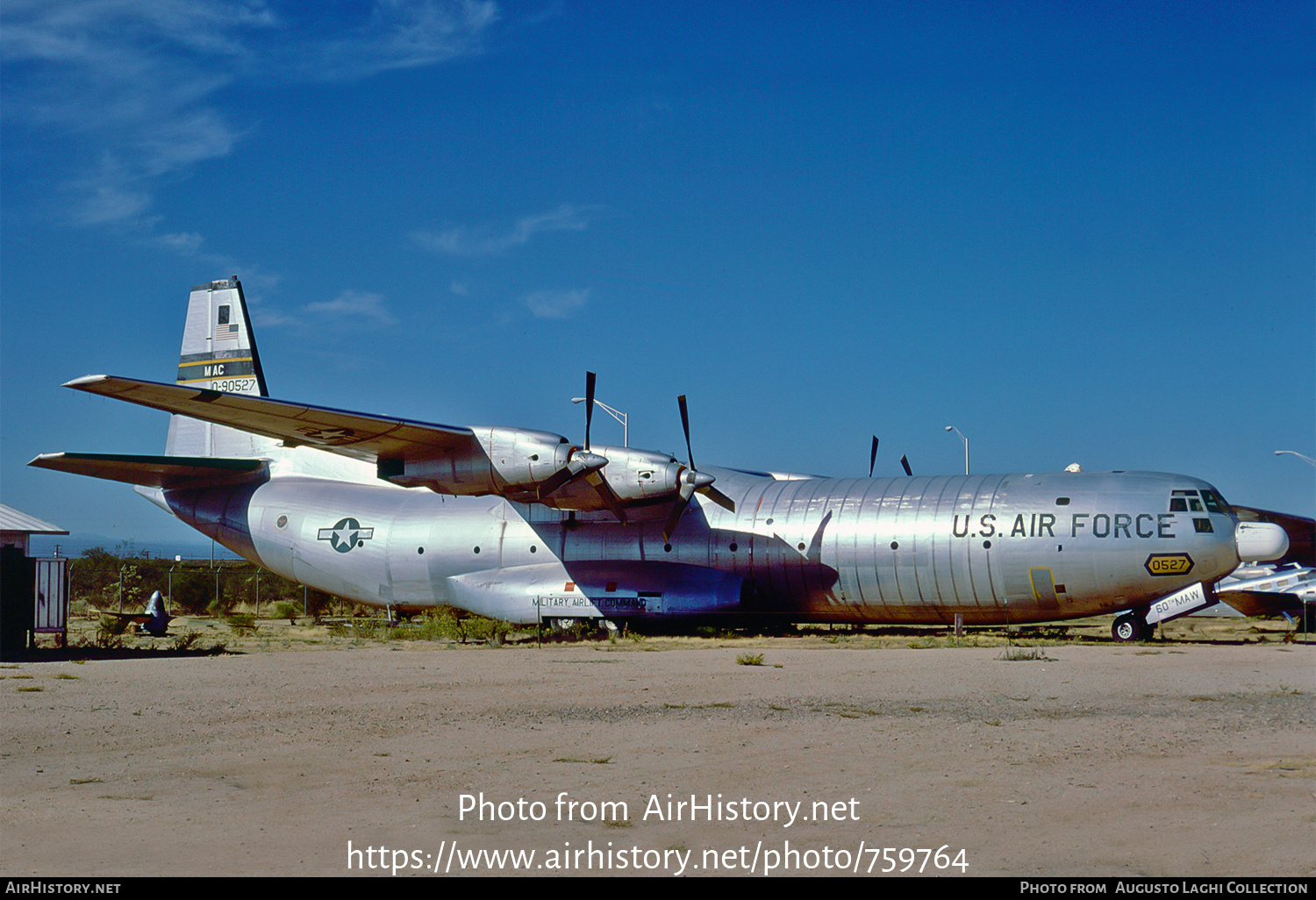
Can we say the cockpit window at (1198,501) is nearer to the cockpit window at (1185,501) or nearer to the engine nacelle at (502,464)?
the cockpit window at (1185,501)

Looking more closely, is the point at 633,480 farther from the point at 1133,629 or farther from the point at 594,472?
the point at 1133,629

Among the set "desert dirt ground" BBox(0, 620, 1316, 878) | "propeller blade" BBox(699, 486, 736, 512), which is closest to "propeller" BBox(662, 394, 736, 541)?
"propeller blade" BBox(699, 486, 736, 512)

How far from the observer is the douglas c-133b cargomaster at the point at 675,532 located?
20891 millimetres

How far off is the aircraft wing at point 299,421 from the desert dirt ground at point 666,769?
6.25 m

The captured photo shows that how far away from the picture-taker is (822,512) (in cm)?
2392

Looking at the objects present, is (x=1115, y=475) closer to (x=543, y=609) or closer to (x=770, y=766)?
(x=543, y=609)

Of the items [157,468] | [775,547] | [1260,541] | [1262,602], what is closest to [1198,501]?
[1260,541]

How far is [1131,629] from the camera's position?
2147 cm

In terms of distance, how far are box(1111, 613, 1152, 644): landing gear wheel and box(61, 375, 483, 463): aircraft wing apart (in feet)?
45.5

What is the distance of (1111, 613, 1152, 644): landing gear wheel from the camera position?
21312 mm

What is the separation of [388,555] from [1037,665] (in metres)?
17.3

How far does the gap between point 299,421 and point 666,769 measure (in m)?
16.4

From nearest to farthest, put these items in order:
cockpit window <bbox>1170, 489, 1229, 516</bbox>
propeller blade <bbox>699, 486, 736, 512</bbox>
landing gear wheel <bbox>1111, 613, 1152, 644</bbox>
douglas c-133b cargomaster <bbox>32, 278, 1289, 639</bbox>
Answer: cockpit window <bbox>1170, 489, 1229, 516</bbox> < douglas c-133b cargomaster <bbox>32, 278, 1289, 639</bbox> < landing gear wheel <bbox>1111, 613, 1152, 644</bbox> < propeller blade <bbox>699, 486, 736, 512</bbox>

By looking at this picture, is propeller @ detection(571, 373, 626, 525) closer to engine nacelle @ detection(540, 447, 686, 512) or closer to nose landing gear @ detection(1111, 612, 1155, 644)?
engine nacelle @ detection(540, 447, 686, 512)
